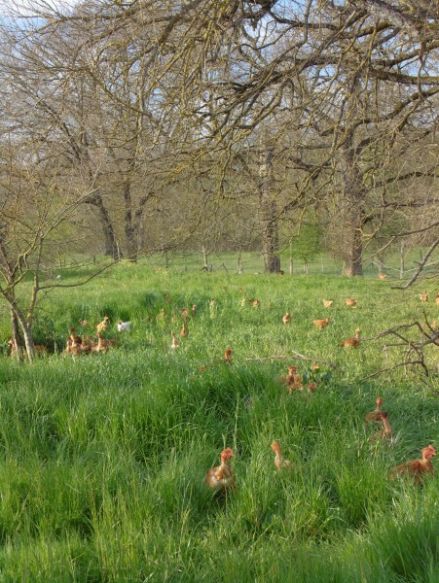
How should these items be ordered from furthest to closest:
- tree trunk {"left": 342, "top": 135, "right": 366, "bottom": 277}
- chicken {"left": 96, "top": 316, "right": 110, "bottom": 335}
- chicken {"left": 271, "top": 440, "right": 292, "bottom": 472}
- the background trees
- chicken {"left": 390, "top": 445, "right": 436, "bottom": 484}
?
chicken {"left": 96, "top": 316, "right": 110, "bottom": 335} → tree trunk {"left": 342, "top": 135, "right": 366, "bottom": 277} → the background trees → chicken {"left": 271, "top": 440, "right": 292, "bottom": 472} → chicken {"left": 390, "top": 445, "right": 436, "bottom": 484}

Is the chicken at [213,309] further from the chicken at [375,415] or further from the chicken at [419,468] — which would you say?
the chicken at [419,468]

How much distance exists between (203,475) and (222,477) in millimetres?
134

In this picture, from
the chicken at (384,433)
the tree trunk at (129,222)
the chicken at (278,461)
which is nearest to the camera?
the chicken at (278,461)

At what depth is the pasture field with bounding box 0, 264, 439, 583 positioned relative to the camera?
1.89m

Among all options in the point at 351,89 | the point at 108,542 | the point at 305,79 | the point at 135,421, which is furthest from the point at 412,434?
the point at 305,79

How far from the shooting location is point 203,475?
8.52ft

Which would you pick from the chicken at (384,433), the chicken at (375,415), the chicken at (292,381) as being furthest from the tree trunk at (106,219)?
the chicken at (384,433)

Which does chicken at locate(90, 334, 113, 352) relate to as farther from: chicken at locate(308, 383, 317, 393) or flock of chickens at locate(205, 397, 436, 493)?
flock of chickens at locate(205, 397, 436, 493)

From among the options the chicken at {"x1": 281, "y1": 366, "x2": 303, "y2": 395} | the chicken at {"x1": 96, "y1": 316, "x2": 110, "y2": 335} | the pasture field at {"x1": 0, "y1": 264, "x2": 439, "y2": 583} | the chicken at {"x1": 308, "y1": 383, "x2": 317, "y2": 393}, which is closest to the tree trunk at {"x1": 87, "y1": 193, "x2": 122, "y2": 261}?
the chicken at {"x1": 96, "y1": 316, "x2": 110, "y2": 335}

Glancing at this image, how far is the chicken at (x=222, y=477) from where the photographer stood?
2.49 m

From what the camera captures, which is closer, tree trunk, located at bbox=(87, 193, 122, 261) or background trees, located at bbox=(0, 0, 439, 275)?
background trees, located at bbox=(0, 0, 439, 275)

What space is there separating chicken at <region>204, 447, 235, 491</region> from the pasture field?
0.04 meters

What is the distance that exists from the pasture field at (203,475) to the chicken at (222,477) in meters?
0.04

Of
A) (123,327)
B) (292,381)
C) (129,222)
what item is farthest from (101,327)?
(129,222)
